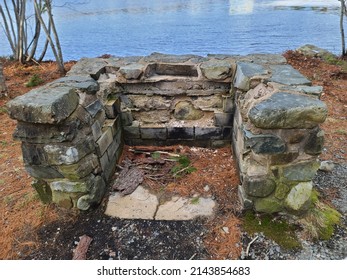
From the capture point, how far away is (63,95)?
2.20m

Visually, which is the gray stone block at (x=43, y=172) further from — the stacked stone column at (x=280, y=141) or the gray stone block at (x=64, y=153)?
the stacked stone column at (x=280, y=141)

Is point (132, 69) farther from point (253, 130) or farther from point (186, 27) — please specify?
point (186, 27)

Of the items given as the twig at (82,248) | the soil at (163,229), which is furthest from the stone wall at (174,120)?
the twig at (82,248)

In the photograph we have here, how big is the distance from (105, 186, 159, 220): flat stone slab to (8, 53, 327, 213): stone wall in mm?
228

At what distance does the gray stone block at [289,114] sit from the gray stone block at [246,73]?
2.30 feet

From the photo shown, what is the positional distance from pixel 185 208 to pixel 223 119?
132 cm

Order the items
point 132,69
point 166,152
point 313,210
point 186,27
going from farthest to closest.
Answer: point 186,27, point 166,152, point 132,69, point 313,210

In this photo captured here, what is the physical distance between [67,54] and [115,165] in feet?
18.7

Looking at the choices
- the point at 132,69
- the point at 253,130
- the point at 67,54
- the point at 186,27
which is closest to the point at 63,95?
the point at 132,69

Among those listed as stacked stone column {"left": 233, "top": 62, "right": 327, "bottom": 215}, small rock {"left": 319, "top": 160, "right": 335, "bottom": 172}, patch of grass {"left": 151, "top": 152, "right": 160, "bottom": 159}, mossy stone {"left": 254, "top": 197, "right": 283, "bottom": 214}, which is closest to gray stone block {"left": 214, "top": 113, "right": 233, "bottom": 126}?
stacked stone column {"left": 233, "top": 62, "right": 327, "bottom": 215}

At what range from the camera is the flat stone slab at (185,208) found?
2.57 m

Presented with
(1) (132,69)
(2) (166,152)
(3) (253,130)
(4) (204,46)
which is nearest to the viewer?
(3) (253,130)

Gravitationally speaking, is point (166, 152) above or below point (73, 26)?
below

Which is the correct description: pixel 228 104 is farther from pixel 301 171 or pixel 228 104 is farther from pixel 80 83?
pixel 80 83
